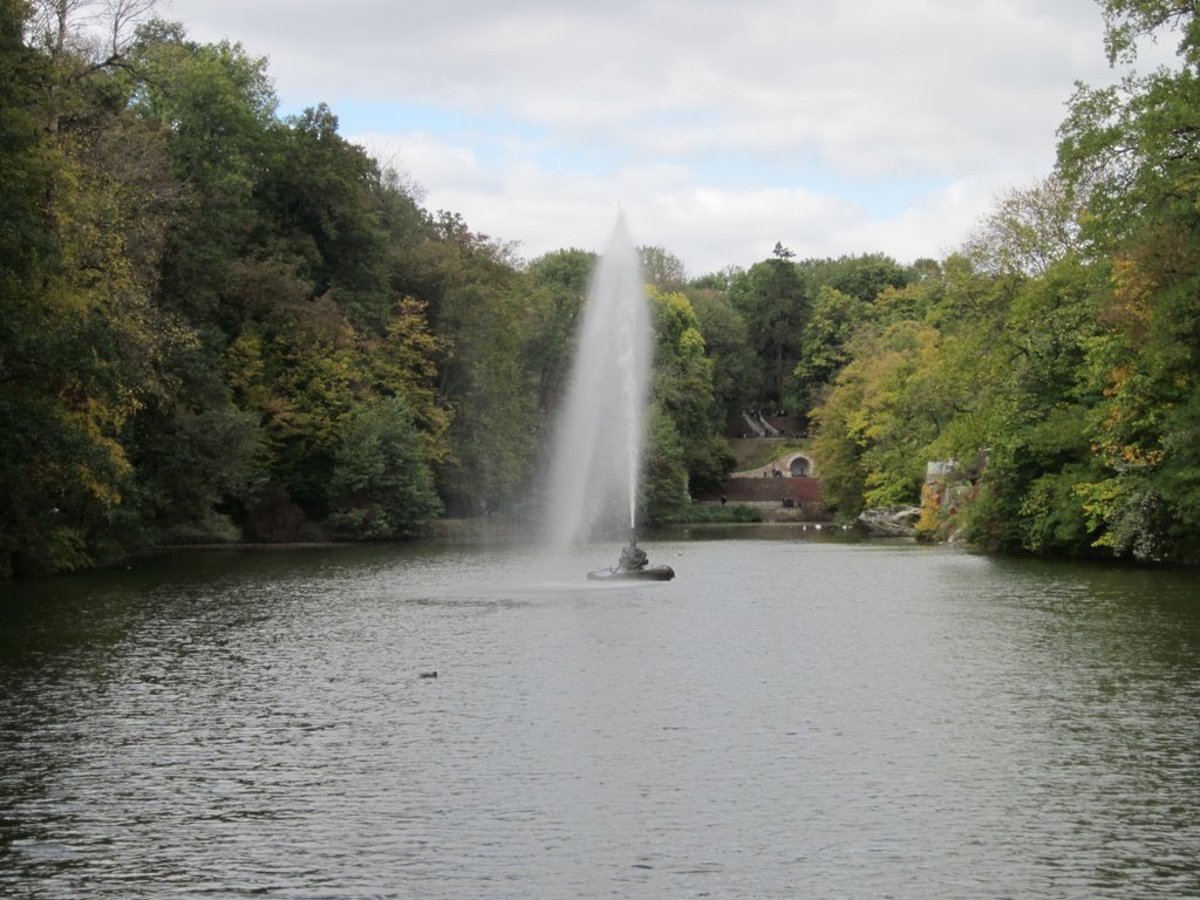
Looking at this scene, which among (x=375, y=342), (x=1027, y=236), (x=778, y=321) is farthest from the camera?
(x=778, y=321)

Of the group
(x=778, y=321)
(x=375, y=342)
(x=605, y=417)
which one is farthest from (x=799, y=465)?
(x=375, y=342)

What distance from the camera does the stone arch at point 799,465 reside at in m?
133

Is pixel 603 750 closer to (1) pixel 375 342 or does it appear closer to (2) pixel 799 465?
(1) pixel 375 342

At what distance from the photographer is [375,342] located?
257ft

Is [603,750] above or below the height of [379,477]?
below

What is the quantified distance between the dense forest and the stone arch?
73.9 feet

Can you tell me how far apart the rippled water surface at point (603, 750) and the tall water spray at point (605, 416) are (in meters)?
20.1

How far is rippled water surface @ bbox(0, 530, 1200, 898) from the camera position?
44.4ft

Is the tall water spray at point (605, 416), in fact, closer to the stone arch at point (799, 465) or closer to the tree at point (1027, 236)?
the tree at point (1027, 236)

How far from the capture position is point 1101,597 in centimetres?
3631

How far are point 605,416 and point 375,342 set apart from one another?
1257 centimetres

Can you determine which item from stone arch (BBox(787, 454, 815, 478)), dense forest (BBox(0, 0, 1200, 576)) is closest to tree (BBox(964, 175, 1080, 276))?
dense forest (BBox(0, 0, 1200, 576))

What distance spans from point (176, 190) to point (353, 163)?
27.4 m

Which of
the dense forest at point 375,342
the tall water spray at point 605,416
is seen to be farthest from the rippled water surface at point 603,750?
the tall water spray at point 605,416
